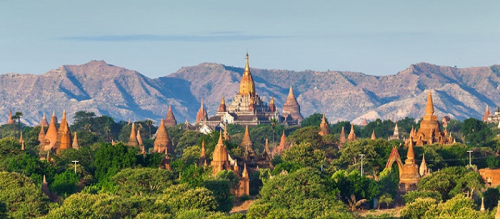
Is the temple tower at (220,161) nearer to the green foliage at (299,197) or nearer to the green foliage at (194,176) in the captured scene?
the green foliage at (194,176)

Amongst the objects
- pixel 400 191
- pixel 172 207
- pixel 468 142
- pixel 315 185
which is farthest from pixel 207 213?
pixel 468 142

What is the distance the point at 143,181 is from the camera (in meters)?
111

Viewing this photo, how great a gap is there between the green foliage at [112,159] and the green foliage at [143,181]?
7275 mm

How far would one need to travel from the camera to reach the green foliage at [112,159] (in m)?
122

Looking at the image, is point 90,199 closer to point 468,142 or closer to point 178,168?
point 178,168

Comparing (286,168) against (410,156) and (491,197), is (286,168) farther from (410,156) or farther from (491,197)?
(491,197)

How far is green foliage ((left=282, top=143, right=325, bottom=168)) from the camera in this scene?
Answer: 135375 mm

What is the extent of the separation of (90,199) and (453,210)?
73.8 ft

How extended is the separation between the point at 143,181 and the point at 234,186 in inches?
327

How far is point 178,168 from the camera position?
12475 cm

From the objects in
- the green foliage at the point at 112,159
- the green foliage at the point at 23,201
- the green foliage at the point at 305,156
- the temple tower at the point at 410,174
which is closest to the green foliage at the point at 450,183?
the temple tower at the point at 410,174

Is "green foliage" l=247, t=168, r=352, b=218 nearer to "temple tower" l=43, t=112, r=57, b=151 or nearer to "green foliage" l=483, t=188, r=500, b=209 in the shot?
"green foliage" l=483, t=188, r=500, b=209

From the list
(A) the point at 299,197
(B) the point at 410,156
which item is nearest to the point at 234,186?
(A) the point at 299,197

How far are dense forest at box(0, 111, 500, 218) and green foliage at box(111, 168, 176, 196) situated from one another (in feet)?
0.23
